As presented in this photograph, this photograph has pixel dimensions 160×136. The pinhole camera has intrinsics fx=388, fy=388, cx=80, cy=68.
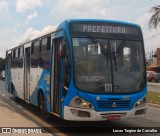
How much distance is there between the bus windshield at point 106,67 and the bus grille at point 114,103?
27cm

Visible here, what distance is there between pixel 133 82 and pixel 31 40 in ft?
18.9

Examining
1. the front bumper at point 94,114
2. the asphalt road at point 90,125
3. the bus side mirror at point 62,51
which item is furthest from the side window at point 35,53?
the front bumper at point 94,114

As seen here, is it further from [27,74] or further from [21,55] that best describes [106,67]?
[21,55]

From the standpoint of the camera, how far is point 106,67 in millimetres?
10430

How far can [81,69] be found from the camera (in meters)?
10.3

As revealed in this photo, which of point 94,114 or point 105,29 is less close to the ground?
point 105,29

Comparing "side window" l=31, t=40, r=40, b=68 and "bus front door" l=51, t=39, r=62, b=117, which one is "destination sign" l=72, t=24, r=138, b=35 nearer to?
"bus front door" l=51, t=39, r=62, b=117

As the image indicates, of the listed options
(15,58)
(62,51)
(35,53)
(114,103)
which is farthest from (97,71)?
(15,58)

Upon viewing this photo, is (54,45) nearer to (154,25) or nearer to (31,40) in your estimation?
(31,40)

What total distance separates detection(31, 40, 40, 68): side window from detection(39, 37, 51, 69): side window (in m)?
0.61

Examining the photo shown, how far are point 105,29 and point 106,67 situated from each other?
3.82 ft

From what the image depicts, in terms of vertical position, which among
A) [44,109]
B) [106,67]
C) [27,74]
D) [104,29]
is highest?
[104,29]

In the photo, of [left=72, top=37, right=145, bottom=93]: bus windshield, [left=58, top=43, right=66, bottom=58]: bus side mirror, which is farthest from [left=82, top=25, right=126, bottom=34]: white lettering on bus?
[left=58, top=43, right=66, bottom=58]: bus side mirror

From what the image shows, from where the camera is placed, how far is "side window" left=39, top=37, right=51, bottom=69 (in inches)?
489
